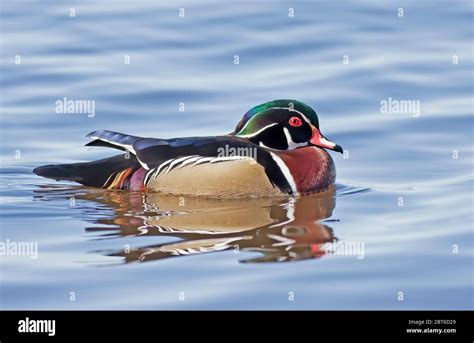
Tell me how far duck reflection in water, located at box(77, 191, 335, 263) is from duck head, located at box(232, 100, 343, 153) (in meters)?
0.60

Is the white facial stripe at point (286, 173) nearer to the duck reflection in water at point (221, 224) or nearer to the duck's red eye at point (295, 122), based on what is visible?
the duck reflection in water at point (221, 224)

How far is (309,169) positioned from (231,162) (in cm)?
82

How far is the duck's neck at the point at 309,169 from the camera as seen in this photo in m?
11.9

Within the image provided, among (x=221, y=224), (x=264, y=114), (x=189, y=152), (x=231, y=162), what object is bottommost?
(x=221, y=224)

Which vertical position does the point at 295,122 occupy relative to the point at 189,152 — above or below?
above

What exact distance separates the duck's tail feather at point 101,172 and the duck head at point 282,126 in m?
1.11

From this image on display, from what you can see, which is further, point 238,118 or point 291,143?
point 238,118

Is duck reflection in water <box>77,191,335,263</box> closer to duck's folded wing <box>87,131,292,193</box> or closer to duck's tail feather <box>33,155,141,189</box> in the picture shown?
duck's tail feather <box>33,155,141,189</box>

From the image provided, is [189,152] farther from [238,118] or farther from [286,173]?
[238,118]

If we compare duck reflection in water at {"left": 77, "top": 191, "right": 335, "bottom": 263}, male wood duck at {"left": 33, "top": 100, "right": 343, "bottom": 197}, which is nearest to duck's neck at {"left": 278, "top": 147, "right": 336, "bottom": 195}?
male wood duck at {"left": 33, "top": 100, "right": 343, "bottom": 197}

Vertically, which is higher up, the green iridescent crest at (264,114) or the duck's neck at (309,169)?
the green iridescent crest at (264,114)

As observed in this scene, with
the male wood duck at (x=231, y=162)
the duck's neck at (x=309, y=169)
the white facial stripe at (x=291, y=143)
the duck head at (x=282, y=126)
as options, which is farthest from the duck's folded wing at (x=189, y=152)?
the white facial stripe at (x=291, y=143)

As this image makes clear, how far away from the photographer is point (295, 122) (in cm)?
1205

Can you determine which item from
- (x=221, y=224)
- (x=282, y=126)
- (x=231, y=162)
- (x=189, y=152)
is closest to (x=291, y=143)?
(x=282, y=126)
